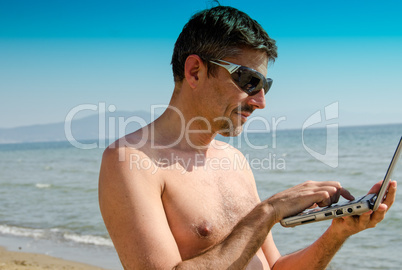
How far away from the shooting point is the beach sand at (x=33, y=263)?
279 inches

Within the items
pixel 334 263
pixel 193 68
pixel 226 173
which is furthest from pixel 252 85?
pixel 334 263

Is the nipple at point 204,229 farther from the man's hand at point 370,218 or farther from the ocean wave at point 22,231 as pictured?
the ocean wave at point 22,231

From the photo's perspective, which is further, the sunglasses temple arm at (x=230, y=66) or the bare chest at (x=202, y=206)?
the sunglasses temple arm at (x=230, y=66)

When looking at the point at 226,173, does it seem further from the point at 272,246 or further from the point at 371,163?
the point at 371,163

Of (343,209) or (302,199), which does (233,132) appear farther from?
(343,209)

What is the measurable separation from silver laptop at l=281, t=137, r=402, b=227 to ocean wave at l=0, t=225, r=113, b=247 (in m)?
7.12

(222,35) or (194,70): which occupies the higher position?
(222,35)

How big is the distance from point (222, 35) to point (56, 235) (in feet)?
27.1

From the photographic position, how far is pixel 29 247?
847 centimetres

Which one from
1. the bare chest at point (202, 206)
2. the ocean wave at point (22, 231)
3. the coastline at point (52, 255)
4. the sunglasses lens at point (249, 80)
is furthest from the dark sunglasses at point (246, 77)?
the ocean wave at point (22, 231)

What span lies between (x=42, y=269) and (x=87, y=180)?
12881 mm

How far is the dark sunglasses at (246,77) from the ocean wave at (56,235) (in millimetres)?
6847

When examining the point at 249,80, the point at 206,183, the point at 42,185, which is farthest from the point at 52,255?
the point at 42,185

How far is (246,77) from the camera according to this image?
7.78ft
